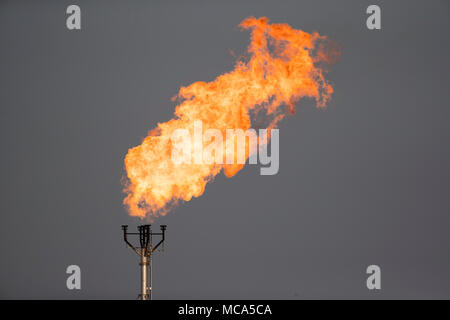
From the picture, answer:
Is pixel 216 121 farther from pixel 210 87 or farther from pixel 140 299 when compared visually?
pixel 140 299

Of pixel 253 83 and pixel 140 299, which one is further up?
pixel 253 83

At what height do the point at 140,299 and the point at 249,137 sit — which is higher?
the point at 249,137

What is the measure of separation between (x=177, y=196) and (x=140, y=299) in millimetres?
5536
